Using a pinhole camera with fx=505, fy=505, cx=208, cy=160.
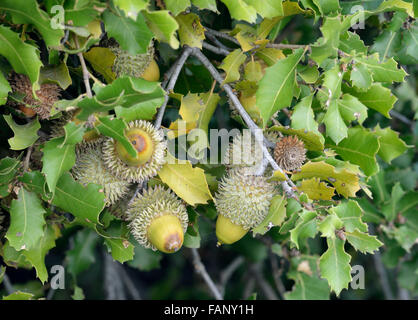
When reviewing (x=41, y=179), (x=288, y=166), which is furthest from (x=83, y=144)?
(x=288, y=166)

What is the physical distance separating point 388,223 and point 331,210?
43.2 inches

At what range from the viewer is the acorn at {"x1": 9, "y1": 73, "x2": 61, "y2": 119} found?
137cm

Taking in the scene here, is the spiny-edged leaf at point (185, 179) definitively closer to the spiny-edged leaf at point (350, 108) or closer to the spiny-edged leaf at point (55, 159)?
the spiny-edged leaf at point (55, 159)

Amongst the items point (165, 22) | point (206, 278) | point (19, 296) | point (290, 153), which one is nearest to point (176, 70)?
point (165, 22)

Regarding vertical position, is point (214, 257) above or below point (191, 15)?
below

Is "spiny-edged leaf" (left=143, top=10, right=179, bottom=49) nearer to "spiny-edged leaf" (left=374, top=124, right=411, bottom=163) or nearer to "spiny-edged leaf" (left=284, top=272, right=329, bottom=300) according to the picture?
"spiny-edged leaf" (left=374, top=124, right=411, bottom=163)

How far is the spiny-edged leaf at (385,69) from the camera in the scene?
1.45 metres

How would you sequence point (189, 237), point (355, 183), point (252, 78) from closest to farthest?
1. point (355, 183)
2. point (252, 78)
3. point (189, 237)

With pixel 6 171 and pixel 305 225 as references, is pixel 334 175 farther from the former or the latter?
pixel 6 171

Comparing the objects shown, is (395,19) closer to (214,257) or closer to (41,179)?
(41,179)

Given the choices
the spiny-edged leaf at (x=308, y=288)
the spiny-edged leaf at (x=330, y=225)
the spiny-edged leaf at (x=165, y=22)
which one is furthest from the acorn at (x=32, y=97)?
the spiny-edged leaf at (x=308, y=288)

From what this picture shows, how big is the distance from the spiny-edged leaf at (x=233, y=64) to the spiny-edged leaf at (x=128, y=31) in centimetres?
32
